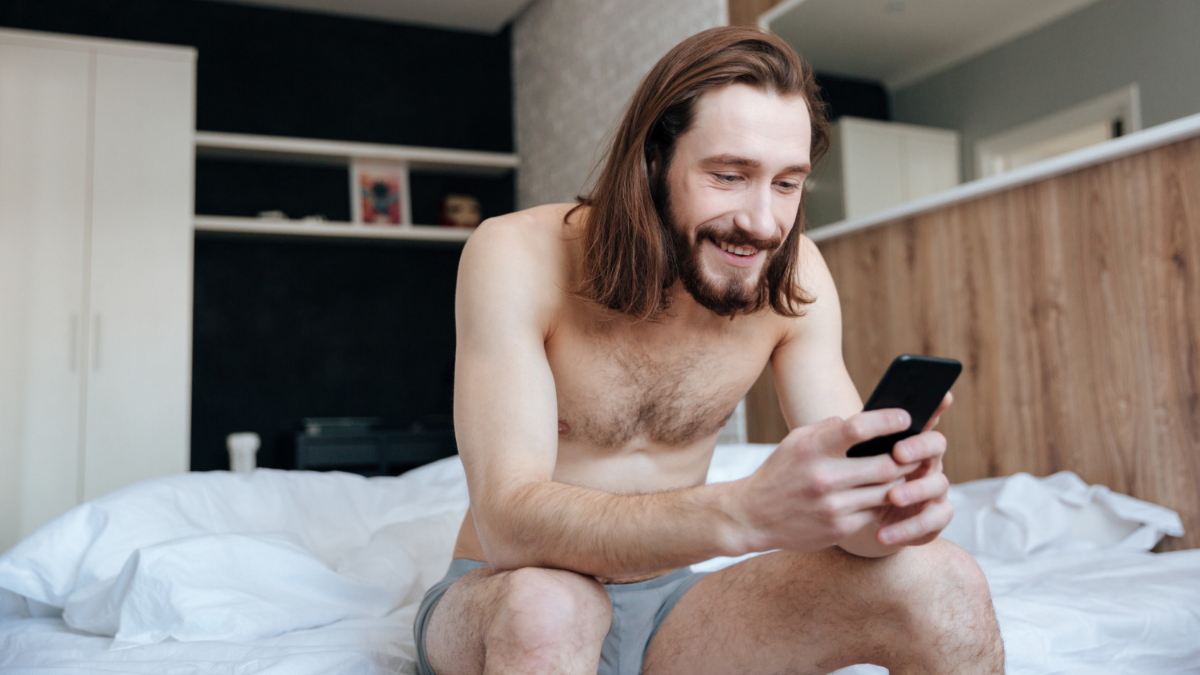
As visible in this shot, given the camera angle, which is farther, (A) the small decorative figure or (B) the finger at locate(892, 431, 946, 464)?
(A) the small decorative figure

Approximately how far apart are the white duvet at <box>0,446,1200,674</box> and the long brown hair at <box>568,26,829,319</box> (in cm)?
57

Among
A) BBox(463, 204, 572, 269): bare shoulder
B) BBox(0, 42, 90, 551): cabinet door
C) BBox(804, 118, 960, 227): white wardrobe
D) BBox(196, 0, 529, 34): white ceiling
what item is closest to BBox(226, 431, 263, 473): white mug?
BBox(0, 42, 90, 551): cabinet door

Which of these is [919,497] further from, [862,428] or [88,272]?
[88,272]

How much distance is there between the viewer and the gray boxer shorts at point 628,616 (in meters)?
1.05

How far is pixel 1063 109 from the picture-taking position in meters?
1.95

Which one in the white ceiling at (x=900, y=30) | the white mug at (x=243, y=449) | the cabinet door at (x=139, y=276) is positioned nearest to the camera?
the white ceiling at (x=900, y=30)

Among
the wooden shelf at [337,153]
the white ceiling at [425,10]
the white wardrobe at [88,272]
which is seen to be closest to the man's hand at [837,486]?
the white wardrobe at [88,272]

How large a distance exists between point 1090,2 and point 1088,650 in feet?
4.51

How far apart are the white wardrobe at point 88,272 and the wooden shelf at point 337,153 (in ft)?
0.92

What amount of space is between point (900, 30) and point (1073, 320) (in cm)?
92

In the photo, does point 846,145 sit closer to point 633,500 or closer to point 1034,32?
point 1034,32

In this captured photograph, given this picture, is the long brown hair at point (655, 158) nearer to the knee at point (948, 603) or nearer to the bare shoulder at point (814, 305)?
the bare shoulder at point (814, 305)

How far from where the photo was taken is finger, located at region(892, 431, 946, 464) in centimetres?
74

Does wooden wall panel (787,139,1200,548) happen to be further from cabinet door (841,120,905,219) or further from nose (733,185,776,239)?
nose (733,185,776,239)
